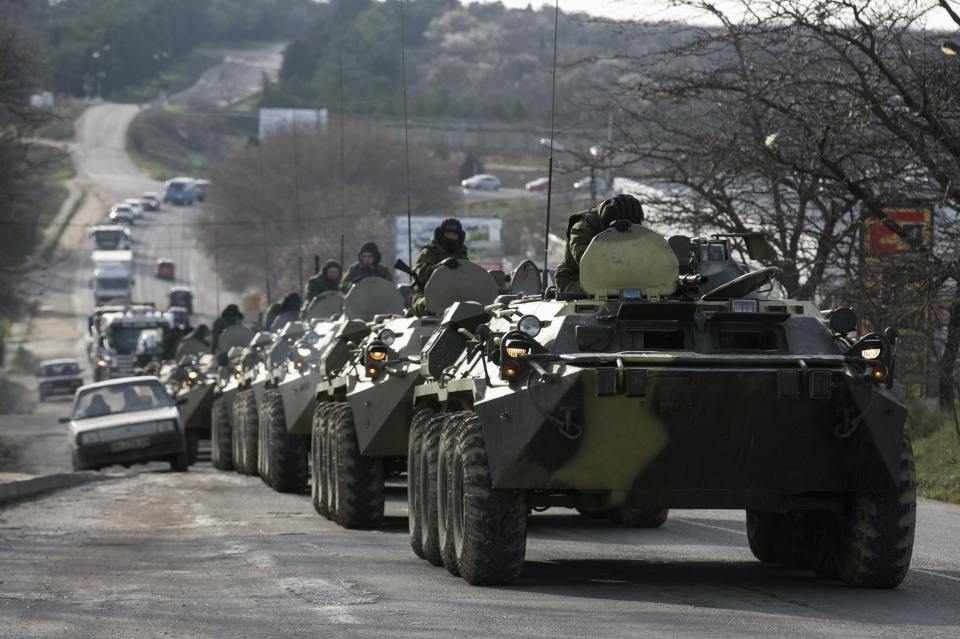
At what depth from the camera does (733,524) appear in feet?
56.9

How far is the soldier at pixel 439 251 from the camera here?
18.3 meters

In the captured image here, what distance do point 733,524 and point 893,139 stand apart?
5.84 metres

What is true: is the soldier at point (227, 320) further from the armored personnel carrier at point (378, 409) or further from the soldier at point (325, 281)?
the armored personnel carrier at point (378, 409)

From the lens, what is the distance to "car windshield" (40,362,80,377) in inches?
2803

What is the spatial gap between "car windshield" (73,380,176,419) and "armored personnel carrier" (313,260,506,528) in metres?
12.0

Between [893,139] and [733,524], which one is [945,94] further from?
[733,524]

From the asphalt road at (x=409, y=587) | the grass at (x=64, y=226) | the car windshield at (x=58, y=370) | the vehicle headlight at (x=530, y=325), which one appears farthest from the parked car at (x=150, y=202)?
the vehicle headlight at (x=530, y=325)

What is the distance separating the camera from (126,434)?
28.4 metres

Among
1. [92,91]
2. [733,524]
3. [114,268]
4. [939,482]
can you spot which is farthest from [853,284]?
[92,91]

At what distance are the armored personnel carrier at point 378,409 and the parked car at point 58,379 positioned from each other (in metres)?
54.2

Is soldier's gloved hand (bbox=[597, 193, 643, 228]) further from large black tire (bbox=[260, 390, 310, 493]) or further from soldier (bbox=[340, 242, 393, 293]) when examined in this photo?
soldier (bbox=[340, 242, 393, 293])

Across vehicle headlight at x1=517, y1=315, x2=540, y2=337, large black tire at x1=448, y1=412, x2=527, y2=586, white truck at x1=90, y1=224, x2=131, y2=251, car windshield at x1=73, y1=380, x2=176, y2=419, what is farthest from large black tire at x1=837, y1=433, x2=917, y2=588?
white truck at x1=90, y1=224, x2=131, y2=251

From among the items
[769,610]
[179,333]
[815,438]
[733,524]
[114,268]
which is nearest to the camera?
[769,610]

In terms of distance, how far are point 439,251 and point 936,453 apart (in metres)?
7.64
